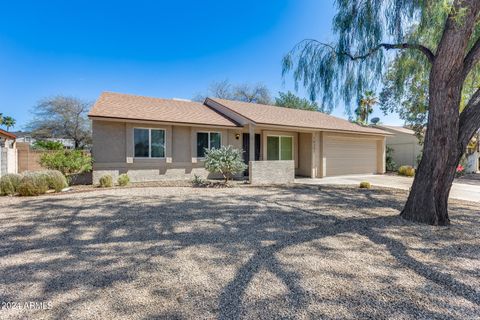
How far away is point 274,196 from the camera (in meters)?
8.08

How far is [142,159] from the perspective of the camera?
11.0 metres

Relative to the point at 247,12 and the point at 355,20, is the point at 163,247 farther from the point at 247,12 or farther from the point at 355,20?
the point at 247,12

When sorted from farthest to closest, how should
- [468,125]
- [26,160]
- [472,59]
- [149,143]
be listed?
[26,160]
[149,143]
[468,125]
[472,59]

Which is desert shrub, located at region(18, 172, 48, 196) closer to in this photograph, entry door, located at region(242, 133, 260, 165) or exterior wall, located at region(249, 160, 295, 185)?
exterior wall, located at region(249, 160, 295, 185)

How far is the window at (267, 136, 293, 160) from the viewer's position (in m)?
14.0

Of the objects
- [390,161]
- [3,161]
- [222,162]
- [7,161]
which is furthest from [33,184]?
[390,161]

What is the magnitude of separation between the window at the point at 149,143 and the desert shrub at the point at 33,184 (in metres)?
3.56

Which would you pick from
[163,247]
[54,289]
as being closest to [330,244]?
[163,247]

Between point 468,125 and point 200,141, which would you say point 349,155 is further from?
point 468,125

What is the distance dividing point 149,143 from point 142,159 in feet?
2.69

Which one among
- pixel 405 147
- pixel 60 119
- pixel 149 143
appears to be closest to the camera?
pixel 149 143

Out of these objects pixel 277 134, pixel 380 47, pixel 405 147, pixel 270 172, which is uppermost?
pixel 380 47

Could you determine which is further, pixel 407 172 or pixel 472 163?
pixel 472 163

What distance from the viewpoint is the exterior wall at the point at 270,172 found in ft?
35.5
